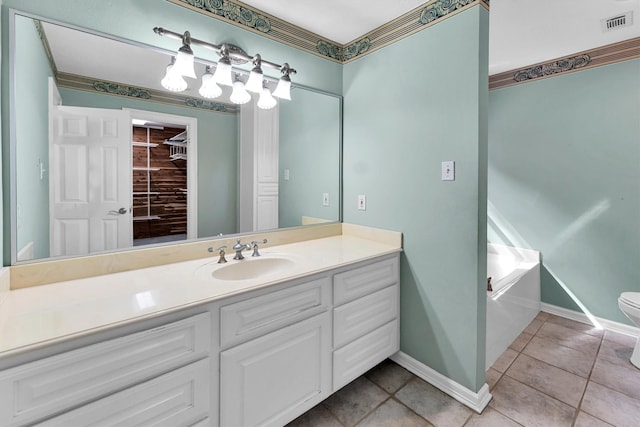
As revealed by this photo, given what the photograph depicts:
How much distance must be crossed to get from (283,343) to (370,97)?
162 centimetres

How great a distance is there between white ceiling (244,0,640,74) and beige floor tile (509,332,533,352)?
7.31 feet

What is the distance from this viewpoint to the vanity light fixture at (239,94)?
5.53 ft

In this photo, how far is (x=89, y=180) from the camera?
1295mm

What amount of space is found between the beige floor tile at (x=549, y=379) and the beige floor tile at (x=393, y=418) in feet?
2.55

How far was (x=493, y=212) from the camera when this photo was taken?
2.99m

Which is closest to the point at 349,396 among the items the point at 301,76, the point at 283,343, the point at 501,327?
the point at 283,343

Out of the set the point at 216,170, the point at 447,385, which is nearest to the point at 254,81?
the point at 216,170

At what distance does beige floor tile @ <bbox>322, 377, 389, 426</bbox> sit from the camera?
1514 millimetres

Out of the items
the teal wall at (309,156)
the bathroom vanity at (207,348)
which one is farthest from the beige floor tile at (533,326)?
the teal wall at (309,156)

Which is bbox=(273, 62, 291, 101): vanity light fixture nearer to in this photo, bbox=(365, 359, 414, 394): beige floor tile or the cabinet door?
the cabinet door

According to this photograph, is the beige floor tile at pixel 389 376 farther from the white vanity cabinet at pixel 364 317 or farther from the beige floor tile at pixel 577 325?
the beige floor tile at pixel 577 325

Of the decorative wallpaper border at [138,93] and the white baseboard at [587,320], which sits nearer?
the decorative wallpaper border at [138,93]

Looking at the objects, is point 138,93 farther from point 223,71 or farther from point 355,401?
point 355,401

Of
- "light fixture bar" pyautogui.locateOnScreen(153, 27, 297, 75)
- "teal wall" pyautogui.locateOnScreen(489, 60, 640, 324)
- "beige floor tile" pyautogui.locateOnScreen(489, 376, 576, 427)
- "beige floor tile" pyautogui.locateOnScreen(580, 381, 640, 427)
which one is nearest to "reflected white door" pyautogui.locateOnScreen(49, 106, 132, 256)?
"light fixture bar" pyautogui.locateOnScreen(153, 27, 297, 75)
